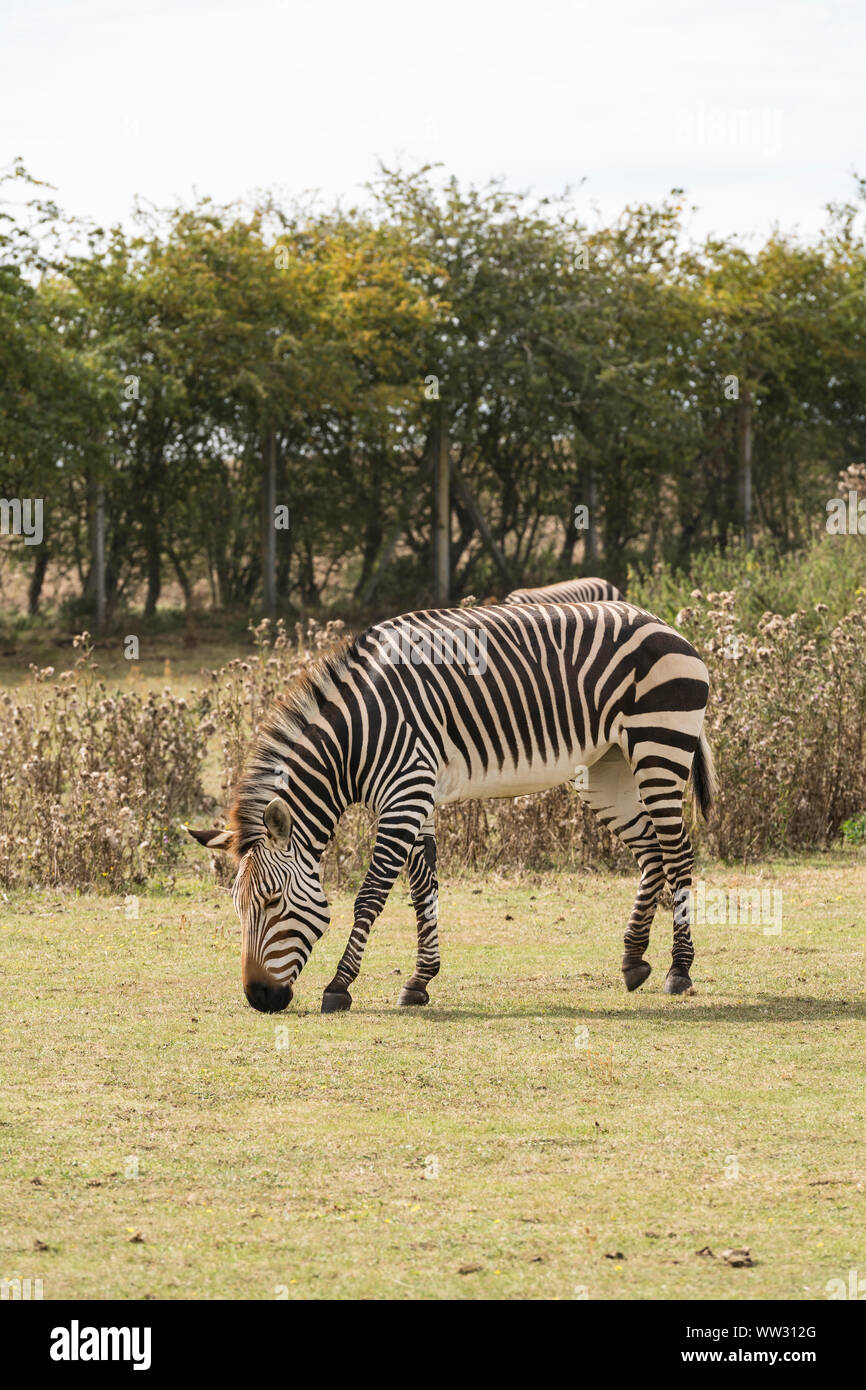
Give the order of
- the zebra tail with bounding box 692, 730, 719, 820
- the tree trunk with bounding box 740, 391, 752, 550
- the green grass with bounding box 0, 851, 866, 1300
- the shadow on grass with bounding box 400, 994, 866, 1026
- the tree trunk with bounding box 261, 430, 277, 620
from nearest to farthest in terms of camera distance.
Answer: the green grass with bounding box 0, 851, 866, 1300 < the shadow on grass with bounding box 400, 994, 866, 1026 < the zebra tail with bounding box 692, 730, 719, 820 < the tree trunk with bounding box 261, 430, 277, 620 < the tree trunk with bounding box 740, 391, 752, 550

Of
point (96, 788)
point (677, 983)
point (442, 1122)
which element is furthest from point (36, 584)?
point (442, 1122)

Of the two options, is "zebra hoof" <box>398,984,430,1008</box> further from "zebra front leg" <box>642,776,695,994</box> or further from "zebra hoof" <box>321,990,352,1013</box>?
"zebra front leg" <box>642,776,695,994</box>

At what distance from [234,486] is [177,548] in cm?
148

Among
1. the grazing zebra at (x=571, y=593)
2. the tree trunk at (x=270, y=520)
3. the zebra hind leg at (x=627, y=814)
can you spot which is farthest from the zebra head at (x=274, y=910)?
the tree trunk at (x=270, y=520)

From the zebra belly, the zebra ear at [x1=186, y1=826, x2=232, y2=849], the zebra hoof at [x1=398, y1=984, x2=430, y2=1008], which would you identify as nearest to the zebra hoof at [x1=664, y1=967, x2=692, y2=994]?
the zebra belly

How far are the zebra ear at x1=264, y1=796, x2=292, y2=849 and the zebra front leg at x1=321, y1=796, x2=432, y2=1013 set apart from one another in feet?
1.63

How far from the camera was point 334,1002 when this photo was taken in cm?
782

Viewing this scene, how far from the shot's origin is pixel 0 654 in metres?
25.1

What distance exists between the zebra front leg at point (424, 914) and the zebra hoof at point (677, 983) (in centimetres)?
124

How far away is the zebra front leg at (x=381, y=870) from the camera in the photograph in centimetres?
791

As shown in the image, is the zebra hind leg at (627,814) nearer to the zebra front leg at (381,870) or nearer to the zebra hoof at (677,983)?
the zebra hoof at (677,983)

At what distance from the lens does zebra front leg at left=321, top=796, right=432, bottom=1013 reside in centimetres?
791

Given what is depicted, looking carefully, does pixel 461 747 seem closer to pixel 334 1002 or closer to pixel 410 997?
pixel 410 997
